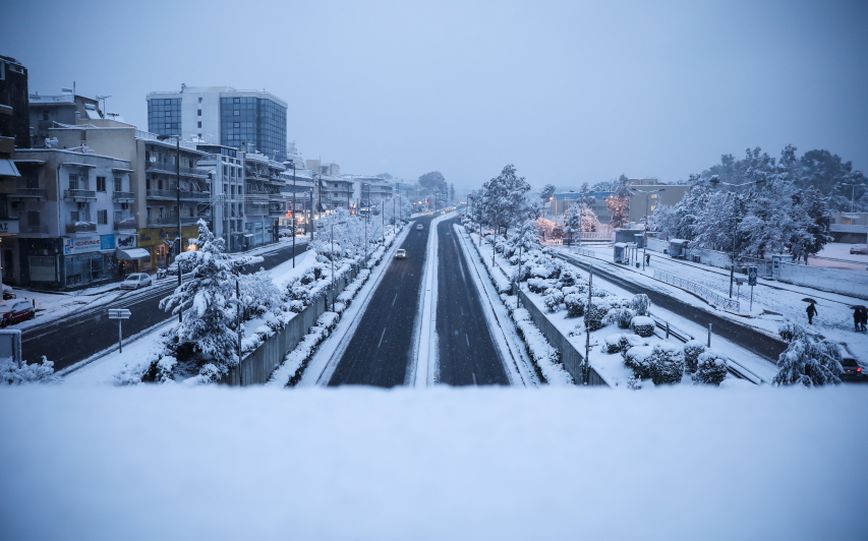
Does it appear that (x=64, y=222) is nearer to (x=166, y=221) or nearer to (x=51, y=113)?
(x=166, y=221)

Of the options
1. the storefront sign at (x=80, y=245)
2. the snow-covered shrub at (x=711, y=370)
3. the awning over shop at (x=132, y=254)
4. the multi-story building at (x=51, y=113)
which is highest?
the multi-story building at (x=51, y=113)

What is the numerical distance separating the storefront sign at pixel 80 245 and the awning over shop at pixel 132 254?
1.69 metres

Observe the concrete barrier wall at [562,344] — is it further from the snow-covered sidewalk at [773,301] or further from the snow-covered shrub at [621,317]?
the snow-covered sidewalk at [773,301]

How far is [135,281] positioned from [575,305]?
2442 cm

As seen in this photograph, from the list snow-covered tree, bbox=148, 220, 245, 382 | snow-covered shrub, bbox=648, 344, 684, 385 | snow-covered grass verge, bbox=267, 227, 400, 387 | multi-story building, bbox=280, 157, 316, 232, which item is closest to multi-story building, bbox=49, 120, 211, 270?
snow-covered grass verge, bbox=267, 227, 400, 387

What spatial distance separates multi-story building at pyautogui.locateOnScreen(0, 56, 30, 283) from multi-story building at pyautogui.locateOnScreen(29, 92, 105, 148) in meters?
9.23

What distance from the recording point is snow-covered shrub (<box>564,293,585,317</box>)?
21.8 m

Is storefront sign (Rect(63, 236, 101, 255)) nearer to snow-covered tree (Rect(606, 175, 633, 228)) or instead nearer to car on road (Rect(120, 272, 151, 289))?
car on road (Rect(120, 272, 151, 289))

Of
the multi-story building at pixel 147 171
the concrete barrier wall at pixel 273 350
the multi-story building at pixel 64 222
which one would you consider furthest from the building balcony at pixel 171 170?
the concrete barrier wall at pixel 273 350

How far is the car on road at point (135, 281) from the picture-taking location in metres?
30.0

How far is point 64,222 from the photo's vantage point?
29047mm

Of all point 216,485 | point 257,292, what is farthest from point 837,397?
point 257,292

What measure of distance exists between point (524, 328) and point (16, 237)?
26.3 metres

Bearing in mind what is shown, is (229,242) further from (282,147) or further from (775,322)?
(282,147)
